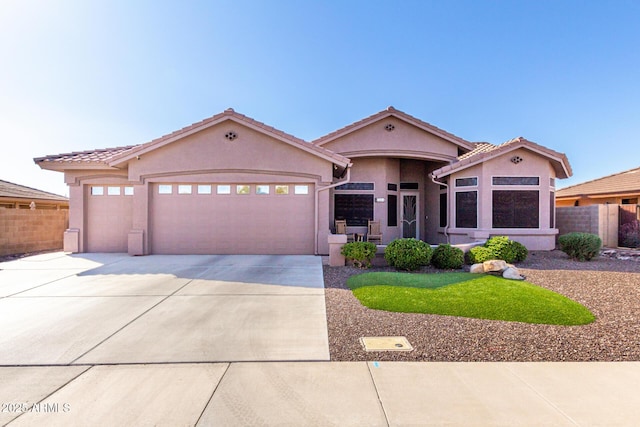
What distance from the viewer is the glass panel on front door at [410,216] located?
15203mm

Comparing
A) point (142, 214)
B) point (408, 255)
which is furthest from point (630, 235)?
point (142, 214)

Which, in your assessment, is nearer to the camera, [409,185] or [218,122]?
[218,122]

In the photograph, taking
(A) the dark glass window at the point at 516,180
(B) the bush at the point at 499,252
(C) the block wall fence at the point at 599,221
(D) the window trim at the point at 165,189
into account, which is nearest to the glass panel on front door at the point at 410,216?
(A) the dark glass window at the point at 516,180

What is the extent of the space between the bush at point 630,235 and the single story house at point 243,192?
3.49 meters

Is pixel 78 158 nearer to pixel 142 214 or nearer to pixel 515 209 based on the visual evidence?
pixel 142 214

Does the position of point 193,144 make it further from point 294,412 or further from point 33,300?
point 294,412

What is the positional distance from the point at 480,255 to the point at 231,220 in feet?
29.0

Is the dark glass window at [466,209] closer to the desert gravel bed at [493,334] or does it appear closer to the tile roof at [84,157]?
the desert gravel bed at [493,334]

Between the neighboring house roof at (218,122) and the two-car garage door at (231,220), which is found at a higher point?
A: the neighboring house roof at (218,122)

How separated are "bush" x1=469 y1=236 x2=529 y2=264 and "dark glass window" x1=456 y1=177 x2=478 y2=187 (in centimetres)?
368

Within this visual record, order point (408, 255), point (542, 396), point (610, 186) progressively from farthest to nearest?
point (610, 186) < point (408, 255) < point (542, 396)

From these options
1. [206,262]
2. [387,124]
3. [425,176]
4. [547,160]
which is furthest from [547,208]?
[206,262]

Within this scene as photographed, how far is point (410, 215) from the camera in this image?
15.3 m

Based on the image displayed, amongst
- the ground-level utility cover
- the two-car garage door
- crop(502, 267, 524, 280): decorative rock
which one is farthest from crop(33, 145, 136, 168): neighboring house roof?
crop(502, 267, 524, 280): decorative rock
